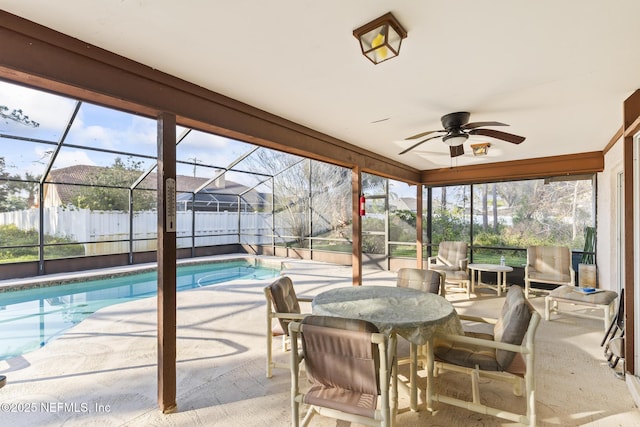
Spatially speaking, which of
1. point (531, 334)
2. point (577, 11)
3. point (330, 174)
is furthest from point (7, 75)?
point (330, 174)

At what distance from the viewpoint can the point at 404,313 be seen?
2.28 m

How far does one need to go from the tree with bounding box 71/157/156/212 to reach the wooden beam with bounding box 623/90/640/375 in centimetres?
882

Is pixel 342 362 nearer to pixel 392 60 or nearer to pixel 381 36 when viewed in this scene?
pixel 381 36

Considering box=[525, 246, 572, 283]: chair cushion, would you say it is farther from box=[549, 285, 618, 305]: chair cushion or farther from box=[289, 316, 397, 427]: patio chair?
box=[289, 316, 397, 427]: patio chair

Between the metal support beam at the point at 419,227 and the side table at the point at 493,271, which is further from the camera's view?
the metal support beam at the point at 419,227

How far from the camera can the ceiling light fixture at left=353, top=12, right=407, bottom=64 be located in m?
1.64

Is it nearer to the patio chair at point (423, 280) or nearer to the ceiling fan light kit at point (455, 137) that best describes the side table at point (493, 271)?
the patio chair at point (423, 280)

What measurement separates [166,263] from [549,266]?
19.6ft

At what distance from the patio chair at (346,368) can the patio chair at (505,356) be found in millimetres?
746

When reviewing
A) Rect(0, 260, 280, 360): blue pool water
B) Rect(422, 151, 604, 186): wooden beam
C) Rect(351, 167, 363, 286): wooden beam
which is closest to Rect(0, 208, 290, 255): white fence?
Rect(0, 260, 280, 360): blue pool water

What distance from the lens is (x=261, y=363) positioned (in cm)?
292

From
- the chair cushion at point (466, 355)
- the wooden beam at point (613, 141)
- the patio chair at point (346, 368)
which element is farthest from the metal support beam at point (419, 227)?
the patio chair at point (346, 368)

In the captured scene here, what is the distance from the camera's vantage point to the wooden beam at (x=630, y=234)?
258 centimetres

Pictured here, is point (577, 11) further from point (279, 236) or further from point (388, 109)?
point (279, 236)
